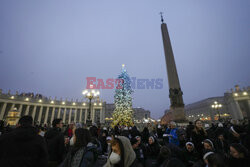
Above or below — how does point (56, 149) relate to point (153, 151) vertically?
above

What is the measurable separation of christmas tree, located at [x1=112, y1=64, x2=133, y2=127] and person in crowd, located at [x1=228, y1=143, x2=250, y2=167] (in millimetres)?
20483

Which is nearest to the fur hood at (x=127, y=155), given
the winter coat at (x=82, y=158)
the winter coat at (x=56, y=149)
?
the winter coat at (x=82, y=158)

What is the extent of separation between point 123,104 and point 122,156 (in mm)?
21969

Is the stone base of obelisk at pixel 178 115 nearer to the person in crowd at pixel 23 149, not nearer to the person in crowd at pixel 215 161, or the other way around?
the person in crowd at pixel 215 161

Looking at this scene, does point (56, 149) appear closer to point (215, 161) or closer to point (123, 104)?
point (215, 161)

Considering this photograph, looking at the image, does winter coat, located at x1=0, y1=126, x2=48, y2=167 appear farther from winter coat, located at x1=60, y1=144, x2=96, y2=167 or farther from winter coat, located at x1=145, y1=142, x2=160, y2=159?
winter coat, located at x1=145, y1=142, x2=160, y2=159

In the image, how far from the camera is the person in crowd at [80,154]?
2465 mm

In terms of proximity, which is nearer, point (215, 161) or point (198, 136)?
point (215, 161)

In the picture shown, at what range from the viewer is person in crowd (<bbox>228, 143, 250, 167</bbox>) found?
106 inches

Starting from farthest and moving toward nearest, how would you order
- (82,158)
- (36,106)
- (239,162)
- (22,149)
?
1. (36,106)
2. (239,162)
3. (82,158)
4. (22,149)

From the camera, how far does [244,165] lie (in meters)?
2.66

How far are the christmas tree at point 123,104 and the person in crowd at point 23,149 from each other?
68.3 ft

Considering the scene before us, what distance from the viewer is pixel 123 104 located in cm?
2414

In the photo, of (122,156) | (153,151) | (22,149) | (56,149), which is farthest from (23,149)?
(153,151)
